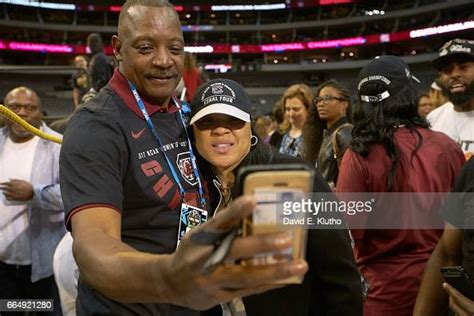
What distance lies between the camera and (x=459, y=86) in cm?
199

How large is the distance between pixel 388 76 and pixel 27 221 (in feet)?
5.47

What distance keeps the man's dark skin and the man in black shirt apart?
3.70 ft

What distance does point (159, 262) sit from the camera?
0.52m

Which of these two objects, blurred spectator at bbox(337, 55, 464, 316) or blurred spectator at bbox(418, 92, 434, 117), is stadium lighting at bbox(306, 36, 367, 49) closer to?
blurred spectator at bbox(418, 92, 434, 117)

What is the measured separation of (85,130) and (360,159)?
3.11ft

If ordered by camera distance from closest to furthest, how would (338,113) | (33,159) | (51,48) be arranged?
(33,159)
(338,113)
(51,48)

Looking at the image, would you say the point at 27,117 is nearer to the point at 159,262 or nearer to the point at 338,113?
the point at 338,113

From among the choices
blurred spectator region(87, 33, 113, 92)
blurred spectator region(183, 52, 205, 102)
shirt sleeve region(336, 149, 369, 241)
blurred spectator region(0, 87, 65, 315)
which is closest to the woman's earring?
shirt sleeve region(336, 149, 369, 241)

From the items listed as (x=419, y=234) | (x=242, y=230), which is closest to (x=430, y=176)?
(x=419, y=234)

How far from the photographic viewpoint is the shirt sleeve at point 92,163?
812 mm

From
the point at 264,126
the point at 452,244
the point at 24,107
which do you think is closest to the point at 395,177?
the point at 452,244

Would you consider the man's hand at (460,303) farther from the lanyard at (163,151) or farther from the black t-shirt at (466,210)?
the lanyard at (163,151)

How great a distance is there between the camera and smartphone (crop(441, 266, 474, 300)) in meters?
1.10

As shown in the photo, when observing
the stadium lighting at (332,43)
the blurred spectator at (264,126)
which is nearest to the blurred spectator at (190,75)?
the blurred spectator at (264,126)
